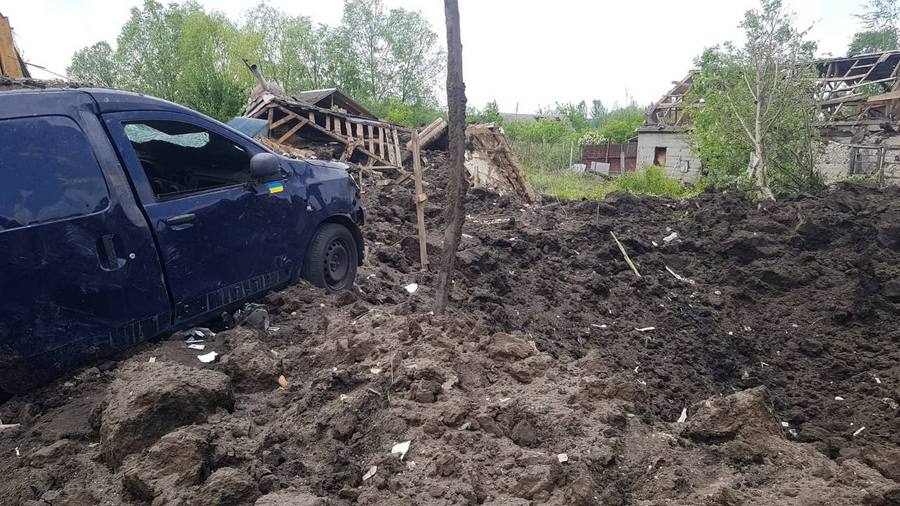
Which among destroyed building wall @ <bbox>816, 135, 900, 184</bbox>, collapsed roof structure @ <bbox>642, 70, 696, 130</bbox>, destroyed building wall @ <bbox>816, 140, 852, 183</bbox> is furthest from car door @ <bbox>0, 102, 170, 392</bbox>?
collapsed roof structure @ <bbox>642, 70, 696, 130</bbox>

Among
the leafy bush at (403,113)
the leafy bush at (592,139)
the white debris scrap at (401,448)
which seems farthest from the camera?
the leafy bush at (592,139)

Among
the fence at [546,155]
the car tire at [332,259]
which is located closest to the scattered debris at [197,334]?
the car tire at [332,259]

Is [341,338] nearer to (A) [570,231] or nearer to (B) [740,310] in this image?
(B) [740,310]

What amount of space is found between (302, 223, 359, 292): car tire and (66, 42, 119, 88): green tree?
46.8 m

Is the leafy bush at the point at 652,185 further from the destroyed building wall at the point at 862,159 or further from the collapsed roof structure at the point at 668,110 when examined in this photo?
the collapsed roof structure at the point at 668,110

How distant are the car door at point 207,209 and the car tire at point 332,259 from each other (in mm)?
264

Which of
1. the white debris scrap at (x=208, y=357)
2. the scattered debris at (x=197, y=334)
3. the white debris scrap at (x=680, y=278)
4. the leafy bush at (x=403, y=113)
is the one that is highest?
the leafy bush at (x=403, y=113)

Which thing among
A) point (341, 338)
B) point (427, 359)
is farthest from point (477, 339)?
point (341, 338)

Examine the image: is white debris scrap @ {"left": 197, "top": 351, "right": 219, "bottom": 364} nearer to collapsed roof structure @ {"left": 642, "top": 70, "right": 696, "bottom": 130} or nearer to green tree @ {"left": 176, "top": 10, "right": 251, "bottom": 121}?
collapsed roof structure @ {"left": 642, "top": 70, "right": 696, "bottom": 130}

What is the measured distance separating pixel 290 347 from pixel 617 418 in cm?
233

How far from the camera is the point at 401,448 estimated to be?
3.15m

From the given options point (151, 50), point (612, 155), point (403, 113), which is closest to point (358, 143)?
point (612, 155)

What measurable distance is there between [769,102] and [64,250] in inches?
570

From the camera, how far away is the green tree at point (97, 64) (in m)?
46.9
